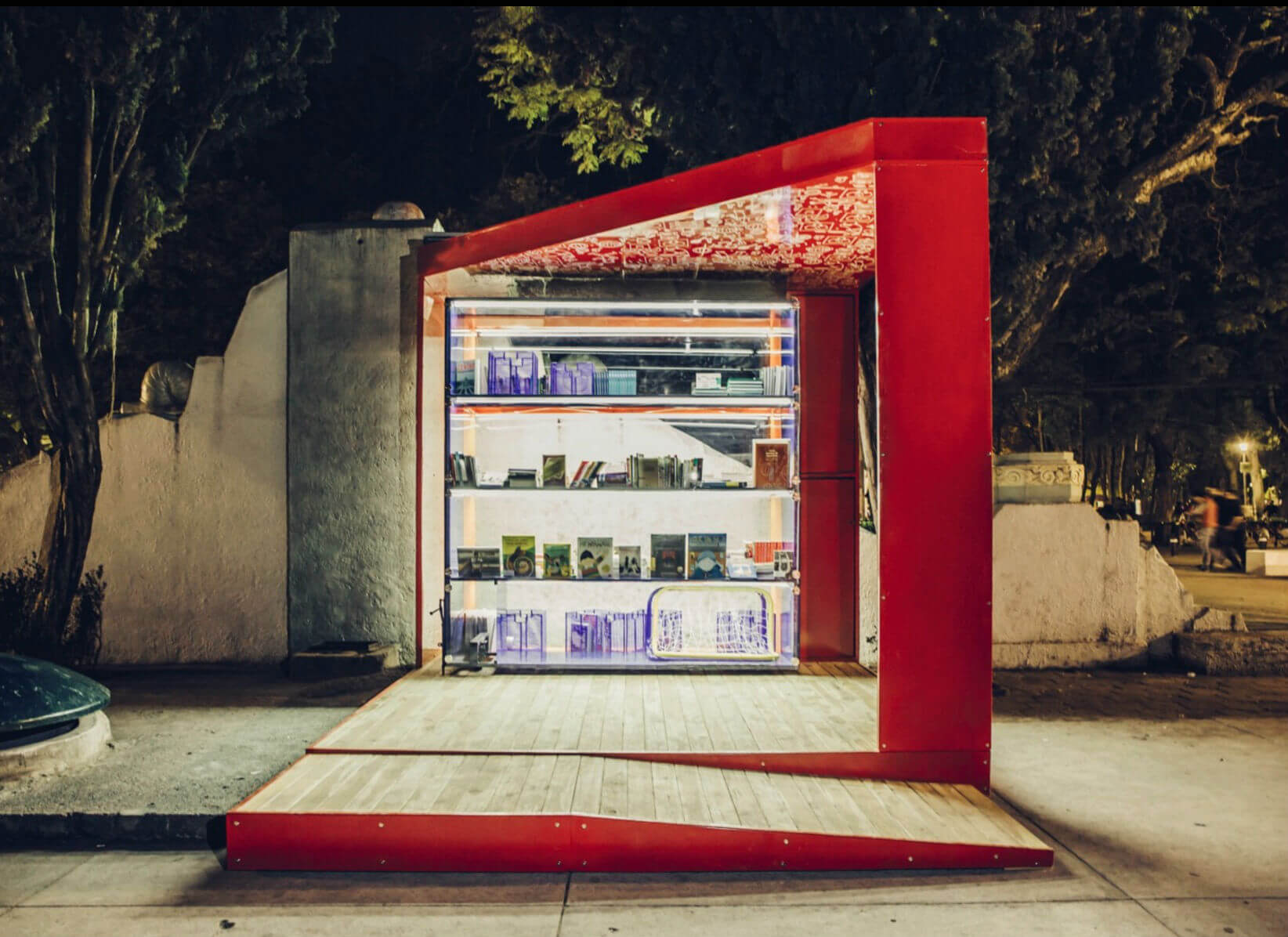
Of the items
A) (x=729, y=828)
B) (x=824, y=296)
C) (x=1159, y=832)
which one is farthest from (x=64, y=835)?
(x=824, y=296)

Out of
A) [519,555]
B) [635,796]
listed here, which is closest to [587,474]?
[519,555]

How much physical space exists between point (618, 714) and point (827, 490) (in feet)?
9.06

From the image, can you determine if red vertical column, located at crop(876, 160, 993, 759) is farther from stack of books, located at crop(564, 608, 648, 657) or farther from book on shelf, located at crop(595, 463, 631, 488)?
stack of books, located at crop(564, 608, 648, 657)

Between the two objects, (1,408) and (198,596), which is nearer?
(198,596)

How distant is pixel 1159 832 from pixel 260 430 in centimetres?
755

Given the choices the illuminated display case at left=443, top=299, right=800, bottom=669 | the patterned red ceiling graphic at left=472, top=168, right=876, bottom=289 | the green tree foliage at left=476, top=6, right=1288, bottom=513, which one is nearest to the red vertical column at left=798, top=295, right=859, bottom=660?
the illuminated display case at left=443, top=299, right=800, bottom=669

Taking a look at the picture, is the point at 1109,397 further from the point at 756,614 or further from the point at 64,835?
the point at 64,835

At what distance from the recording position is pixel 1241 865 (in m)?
4.43

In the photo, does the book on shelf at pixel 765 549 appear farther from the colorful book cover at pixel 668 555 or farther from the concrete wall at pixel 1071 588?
the concrete wall at pixel 1071 588

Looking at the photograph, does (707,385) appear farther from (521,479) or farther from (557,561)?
(557,561)

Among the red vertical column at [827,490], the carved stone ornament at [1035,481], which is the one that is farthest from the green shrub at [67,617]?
the carved stone ornament at [1035,481]

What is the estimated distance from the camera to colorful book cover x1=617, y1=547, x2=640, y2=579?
7.24m

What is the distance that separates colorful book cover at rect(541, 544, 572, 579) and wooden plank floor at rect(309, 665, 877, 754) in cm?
77

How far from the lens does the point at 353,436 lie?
8180 mm
